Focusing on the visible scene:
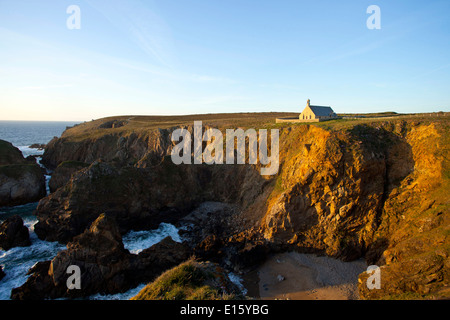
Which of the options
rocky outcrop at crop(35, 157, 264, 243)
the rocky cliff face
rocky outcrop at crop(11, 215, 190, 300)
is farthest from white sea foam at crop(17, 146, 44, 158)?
rocky outcrop at crop(11, 215, 190, 300)

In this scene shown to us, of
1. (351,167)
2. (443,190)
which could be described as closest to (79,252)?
(351,167)

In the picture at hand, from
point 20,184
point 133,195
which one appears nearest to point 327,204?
point 133,195

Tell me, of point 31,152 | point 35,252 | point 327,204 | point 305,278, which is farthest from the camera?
point 31,152

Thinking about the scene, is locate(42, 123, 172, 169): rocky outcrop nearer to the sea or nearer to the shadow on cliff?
the sea

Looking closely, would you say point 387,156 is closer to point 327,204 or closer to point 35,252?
point 327,204

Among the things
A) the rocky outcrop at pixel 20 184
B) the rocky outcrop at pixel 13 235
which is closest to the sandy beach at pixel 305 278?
the rocky outcrop at pixel 13 235
